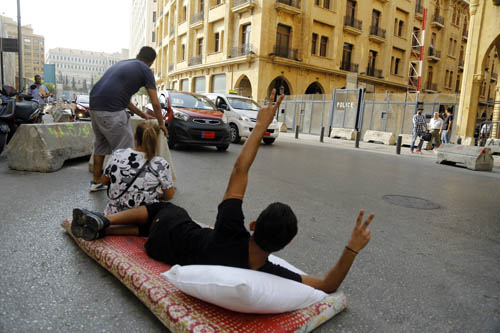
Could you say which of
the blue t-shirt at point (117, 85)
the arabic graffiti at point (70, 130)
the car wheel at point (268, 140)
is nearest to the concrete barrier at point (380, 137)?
the car wheel at point (268, 140)

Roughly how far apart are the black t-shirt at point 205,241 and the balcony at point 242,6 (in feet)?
92.5

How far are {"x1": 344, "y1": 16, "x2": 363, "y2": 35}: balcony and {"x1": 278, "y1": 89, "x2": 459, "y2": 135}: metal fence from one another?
10892 millimetres

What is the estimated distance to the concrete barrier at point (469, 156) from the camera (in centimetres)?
1077

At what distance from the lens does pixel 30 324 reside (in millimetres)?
2014

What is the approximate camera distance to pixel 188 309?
2.02 meters

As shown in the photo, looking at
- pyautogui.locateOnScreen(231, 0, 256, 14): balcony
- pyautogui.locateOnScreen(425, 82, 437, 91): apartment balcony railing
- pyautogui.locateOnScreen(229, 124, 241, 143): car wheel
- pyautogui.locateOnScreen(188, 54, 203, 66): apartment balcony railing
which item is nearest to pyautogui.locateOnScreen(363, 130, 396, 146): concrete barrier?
pyautogui.locateOnScreen(229, 124, 241, 143): car wheel

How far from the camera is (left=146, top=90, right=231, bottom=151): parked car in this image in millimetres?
10023

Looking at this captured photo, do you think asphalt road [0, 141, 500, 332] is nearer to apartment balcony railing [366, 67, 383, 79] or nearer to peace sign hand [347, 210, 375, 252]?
peace sign hand [347, 210, 375, 252]

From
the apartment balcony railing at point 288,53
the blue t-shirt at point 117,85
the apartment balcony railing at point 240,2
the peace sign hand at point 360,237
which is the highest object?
the apartment balcony railing at point 240,2

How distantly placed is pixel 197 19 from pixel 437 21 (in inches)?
1044

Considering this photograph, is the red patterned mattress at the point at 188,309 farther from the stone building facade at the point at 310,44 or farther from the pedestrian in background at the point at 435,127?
the stone building facade at the point at 310,44

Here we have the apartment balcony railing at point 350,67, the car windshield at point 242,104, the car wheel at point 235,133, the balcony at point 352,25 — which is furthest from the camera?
the apartment balcony railing at point 350,67

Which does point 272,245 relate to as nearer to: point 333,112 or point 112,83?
Answer: point 112,83

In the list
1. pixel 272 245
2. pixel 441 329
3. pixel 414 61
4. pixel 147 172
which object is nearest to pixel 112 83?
pixel 147 172
